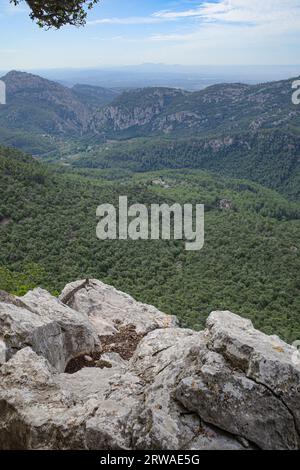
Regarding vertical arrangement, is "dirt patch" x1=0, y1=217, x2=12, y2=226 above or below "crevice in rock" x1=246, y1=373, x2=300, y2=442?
below

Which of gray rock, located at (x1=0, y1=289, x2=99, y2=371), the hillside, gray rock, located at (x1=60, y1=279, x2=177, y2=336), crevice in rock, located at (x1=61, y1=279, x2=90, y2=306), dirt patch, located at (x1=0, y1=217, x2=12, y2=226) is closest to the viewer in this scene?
gray rock, located at (x1=0, y1=289, x2=99, y2=371)

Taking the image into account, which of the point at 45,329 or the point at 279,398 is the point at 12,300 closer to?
the point at 45,329

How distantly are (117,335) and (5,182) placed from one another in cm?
4310

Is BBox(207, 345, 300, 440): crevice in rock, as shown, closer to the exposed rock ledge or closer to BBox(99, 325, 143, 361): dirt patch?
the exposed rock ledge

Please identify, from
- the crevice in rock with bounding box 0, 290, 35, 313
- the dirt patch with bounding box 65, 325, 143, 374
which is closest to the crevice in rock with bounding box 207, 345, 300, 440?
the dirt patch with bounding box 65, 325, 143, 374

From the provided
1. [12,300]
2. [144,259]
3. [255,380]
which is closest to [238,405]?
[255,380]

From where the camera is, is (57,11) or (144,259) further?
(144,259)

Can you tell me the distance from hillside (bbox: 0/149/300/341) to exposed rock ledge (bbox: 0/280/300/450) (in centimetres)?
1877

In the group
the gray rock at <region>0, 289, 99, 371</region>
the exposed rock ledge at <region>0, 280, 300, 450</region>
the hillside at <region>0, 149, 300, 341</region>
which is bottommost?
the hillside at <region>0, 149, 300, 341</region>

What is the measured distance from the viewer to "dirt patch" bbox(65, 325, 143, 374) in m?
11.2

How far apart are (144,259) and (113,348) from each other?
35823mm

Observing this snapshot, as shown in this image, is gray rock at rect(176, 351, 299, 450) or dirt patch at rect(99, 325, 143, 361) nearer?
gray rock at rect(176, 351, 299, 450)

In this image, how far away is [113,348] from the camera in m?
12.9
